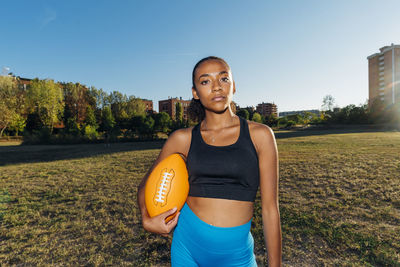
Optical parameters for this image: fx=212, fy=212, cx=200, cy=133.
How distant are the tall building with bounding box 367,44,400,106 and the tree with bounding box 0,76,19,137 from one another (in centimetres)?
9598

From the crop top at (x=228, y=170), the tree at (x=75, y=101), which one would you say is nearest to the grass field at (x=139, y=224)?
the crop top at (x=228, y=170)

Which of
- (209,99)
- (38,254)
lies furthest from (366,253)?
(38,254)

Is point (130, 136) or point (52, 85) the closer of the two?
point (130, 136)

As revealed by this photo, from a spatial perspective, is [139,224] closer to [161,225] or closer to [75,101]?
[161,225]

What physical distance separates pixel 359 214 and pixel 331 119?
63.8m

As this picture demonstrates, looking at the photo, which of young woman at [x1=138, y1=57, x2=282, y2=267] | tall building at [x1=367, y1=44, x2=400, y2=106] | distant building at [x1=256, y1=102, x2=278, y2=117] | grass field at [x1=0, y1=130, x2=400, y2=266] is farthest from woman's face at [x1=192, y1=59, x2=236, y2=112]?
distant building at [x1=256, y1=102, x2=278, y2=117]

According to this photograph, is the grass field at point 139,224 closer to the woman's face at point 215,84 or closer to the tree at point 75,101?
the woman's face at point 215,84

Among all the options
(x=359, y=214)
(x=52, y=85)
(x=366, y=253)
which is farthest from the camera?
(x=52, y=85)

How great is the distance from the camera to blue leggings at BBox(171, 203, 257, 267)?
1414mm

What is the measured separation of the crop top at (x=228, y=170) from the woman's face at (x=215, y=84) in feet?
0.95

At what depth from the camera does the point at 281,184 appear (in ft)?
22.9

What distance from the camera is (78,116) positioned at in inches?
2255

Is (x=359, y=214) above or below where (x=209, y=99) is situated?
below

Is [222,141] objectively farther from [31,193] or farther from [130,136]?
[130,136]
